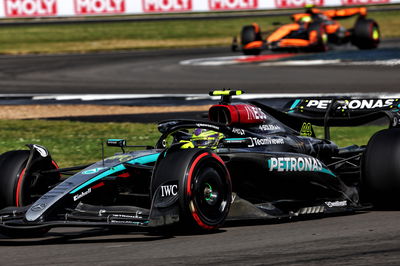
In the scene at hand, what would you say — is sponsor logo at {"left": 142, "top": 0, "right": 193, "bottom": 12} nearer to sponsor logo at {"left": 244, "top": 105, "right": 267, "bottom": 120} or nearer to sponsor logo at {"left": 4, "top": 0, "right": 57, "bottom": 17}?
sponsor logo at {"left": 4, "top": 0, "right": 57, "bottom": 17}

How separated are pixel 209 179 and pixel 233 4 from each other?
3931cm

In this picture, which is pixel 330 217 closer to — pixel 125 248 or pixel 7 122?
pixel 125 248

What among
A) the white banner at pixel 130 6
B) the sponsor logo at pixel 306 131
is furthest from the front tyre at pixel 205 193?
the white banner at pixel 130 6

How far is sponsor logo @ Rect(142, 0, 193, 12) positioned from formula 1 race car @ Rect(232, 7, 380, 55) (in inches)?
594

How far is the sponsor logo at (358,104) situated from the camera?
9805 millimetres

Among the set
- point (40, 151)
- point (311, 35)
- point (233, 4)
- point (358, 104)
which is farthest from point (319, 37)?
point (40, 151)

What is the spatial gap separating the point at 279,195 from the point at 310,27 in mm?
22005

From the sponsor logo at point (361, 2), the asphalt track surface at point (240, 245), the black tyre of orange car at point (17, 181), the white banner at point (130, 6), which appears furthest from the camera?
the sponsor logo at point (361, 2)

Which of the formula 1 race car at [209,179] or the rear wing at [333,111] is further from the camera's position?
the rear wing at [333,111]

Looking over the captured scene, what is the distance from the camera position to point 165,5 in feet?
150

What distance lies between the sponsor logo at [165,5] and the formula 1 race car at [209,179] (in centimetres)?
3676

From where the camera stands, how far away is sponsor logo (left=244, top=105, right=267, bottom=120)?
8.69m

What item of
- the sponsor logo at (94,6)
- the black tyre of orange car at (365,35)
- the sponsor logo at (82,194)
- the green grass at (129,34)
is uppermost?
the sponsor logo at (82,194)

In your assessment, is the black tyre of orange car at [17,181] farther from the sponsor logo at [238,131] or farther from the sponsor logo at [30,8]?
the sponsor logo at [30,8]
